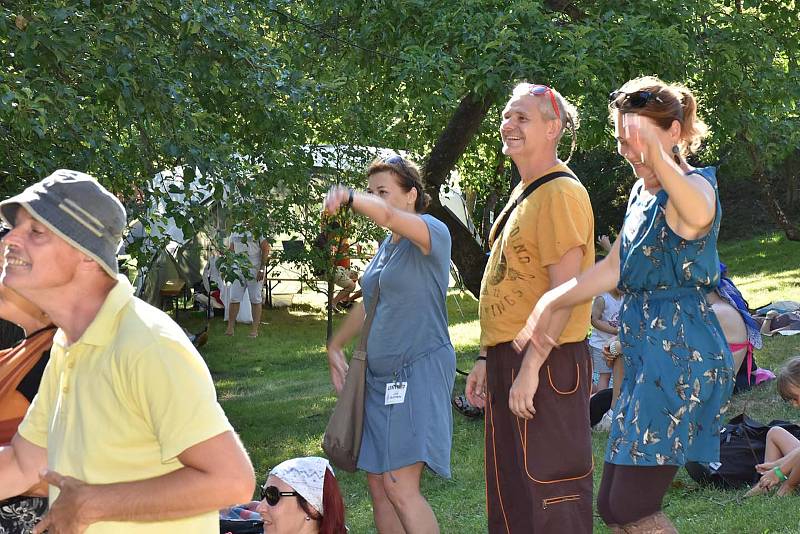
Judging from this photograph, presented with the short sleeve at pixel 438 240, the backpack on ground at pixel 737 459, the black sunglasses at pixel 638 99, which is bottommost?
the backpack on ground at pixel 737 459

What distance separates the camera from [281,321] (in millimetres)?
18594

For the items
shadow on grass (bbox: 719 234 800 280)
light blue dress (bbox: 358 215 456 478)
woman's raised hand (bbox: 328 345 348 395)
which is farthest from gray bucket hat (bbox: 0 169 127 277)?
shadow on grass (bbox: 719 234 800 280)

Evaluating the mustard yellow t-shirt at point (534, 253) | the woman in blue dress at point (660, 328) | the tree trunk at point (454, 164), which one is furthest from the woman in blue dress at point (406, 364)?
the tree trunk at point (454, 164)

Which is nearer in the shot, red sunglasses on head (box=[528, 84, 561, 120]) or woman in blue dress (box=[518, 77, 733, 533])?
woman in blue dress (box=[518, 77, 733, 533])

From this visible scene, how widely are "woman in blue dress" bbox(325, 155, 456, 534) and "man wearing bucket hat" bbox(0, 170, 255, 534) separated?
2.18 m

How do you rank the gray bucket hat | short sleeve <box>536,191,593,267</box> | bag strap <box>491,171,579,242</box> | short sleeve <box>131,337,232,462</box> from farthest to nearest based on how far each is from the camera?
bag strap <box>491,171,579,242</box> → short sleeve <box>536,191,593,267</box> → the gray bucket hat → short sleeve <box>131,337,232,462</box>

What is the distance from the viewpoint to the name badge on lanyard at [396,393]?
4539 millimetres

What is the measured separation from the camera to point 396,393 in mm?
4551

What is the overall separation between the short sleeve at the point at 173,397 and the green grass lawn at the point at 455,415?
12.9 feet

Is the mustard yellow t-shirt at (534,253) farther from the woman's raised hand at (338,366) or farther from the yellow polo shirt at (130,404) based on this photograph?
the yellow polo shirt at (130,404)

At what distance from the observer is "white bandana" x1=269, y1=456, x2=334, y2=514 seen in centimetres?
447

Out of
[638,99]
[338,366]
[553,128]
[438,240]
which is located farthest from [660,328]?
[338,366]

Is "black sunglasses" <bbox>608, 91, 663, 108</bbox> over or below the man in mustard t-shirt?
over

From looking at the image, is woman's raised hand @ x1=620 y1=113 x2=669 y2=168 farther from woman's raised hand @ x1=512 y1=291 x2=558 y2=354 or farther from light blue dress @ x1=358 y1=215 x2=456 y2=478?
light blue dress @ x1=358 y1=215 x2=456 y2=478
